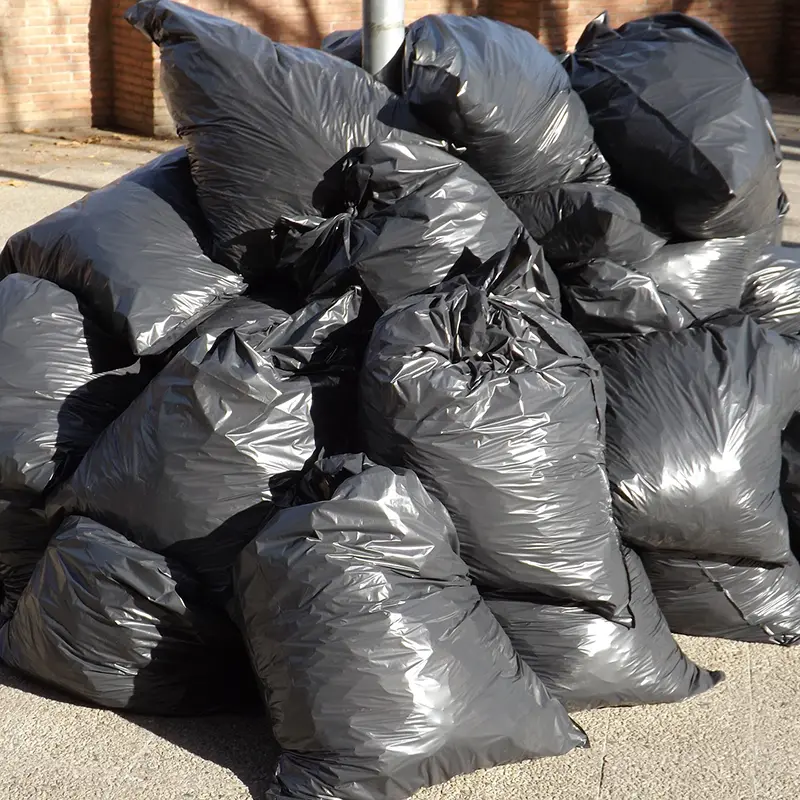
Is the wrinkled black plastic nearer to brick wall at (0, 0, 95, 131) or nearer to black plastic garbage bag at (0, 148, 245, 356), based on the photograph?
black plastic garbage bag at (0, 148, 245, 356)

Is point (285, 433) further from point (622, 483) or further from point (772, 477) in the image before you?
point (772, 477)

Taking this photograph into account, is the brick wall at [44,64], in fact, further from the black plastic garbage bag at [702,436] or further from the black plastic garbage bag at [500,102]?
the black plastic garbage bag at [702,436]

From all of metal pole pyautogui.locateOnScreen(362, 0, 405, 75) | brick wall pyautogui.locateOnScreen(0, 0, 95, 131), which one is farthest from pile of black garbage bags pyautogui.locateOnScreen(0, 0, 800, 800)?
brick wall pyautogui.locateOnScreen(0, 0, 95, 131)

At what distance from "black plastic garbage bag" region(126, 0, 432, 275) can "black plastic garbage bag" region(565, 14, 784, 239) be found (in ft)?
2.03

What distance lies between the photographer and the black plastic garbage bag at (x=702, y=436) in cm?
278

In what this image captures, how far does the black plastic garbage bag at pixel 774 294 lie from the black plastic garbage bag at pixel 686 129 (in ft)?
0.60

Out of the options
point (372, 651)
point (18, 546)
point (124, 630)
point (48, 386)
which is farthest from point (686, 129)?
point (18, 546)

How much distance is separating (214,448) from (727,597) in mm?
1377

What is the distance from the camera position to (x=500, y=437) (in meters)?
2.53

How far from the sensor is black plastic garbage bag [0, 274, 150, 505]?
2936mm

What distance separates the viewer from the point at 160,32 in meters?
3.13

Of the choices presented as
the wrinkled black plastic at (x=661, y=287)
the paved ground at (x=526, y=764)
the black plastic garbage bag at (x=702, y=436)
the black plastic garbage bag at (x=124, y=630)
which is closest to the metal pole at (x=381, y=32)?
the wrinkled black plastic at (x=661, y=287)

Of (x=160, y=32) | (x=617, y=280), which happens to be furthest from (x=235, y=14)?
(x=617, y=280)

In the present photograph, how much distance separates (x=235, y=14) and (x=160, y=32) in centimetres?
591
